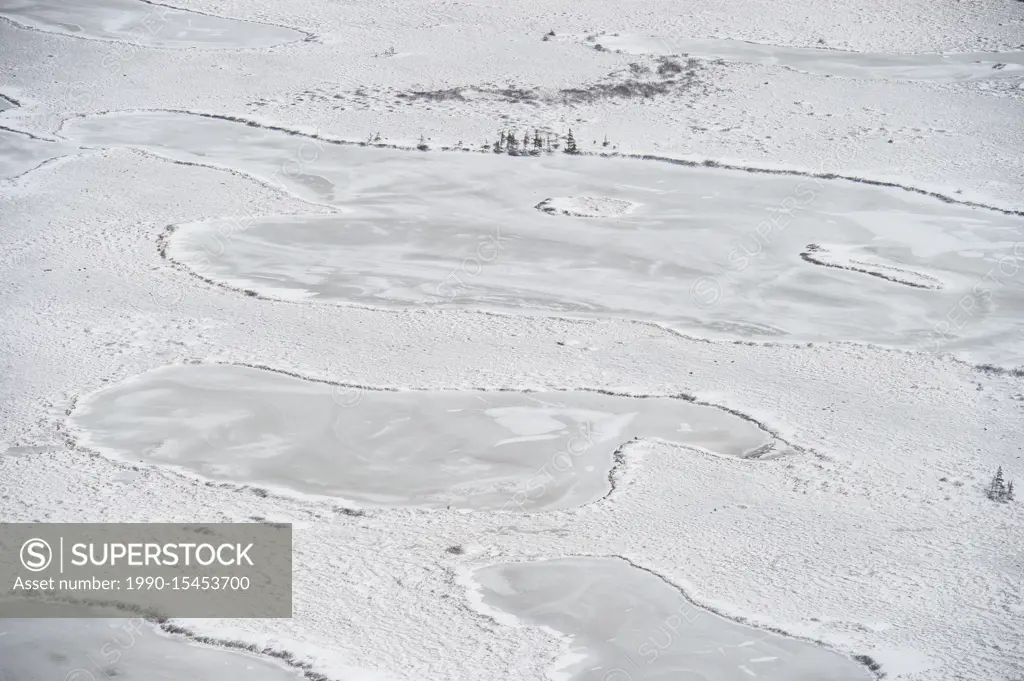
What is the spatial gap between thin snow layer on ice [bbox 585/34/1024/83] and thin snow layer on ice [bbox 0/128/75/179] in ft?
31.4

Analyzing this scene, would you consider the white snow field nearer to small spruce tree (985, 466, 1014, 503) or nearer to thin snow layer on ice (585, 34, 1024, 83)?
thin snow layer on ice (585, 34, 1024, 83)

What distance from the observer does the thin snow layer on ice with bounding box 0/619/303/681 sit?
6.96 metres

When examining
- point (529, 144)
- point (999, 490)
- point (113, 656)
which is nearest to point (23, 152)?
point (529, 144)

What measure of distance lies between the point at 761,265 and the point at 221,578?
7431 millimetres

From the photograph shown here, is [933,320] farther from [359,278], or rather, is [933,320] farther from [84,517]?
[84,517]

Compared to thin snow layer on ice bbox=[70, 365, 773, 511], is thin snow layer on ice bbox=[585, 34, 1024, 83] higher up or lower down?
higher up

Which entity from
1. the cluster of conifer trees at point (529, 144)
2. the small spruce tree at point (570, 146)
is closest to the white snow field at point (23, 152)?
the cluster of conifer trees at point (529, 144)

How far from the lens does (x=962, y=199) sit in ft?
48.5

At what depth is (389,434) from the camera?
9.69m

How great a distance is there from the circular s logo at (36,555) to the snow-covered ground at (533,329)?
14.5 inches

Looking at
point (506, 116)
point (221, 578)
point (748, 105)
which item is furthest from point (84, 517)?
point (748, 105)

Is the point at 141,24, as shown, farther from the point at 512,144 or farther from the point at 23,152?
the point at 512,144

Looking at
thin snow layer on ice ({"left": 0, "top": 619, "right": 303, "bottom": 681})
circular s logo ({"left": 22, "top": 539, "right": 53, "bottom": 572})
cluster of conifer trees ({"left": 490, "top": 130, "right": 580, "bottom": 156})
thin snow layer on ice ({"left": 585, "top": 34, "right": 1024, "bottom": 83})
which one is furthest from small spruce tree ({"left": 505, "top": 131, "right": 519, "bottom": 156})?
thin snow layer on ice ({"left": 0, "top": 619, "right": 303, "bottom": 681})

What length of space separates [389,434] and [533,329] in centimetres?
235
